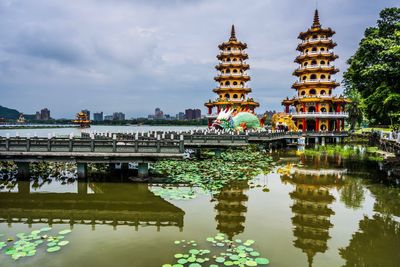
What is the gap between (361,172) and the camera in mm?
21359

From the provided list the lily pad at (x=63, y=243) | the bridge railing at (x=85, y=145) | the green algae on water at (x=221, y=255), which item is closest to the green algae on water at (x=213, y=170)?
the bridge railing at (x=85, y=145)

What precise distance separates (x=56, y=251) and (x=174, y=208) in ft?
16.8

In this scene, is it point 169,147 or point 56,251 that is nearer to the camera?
point 56,251

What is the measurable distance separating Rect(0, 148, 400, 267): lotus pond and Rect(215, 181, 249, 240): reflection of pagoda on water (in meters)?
0.04

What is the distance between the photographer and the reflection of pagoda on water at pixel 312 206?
9.34m

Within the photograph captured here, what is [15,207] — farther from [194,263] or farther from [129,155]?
[194,263]

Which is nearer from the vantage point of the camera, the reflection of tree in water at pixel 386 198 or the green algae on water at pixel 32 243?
the green algae on water at pixel 32 243

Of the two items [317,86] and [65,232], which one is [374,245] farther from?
[317,86]

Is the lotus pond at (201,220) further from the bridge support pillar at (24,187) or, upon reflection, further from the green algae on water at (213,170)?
the green algae on water at (213,170)

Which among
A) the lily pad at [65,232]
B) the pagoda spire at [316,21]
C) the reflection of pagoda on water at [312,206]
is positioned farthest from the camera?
the pagoda spire at [316,21]

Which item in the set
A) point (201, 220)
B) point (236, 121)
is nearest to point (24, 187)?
point (201, 220)

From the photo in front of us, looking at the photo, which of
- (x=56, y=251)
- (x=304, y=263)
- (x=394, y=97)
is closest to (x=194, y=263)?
(x=304, y=263)

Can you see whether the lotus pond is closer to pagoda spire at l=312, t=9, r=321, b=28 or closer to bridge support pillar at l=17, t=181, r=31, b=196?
bridge support pillar at l=17, t=181, r=31, b=196

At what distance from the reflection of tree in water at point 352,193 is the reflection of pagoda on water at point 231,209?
15.3 feet
